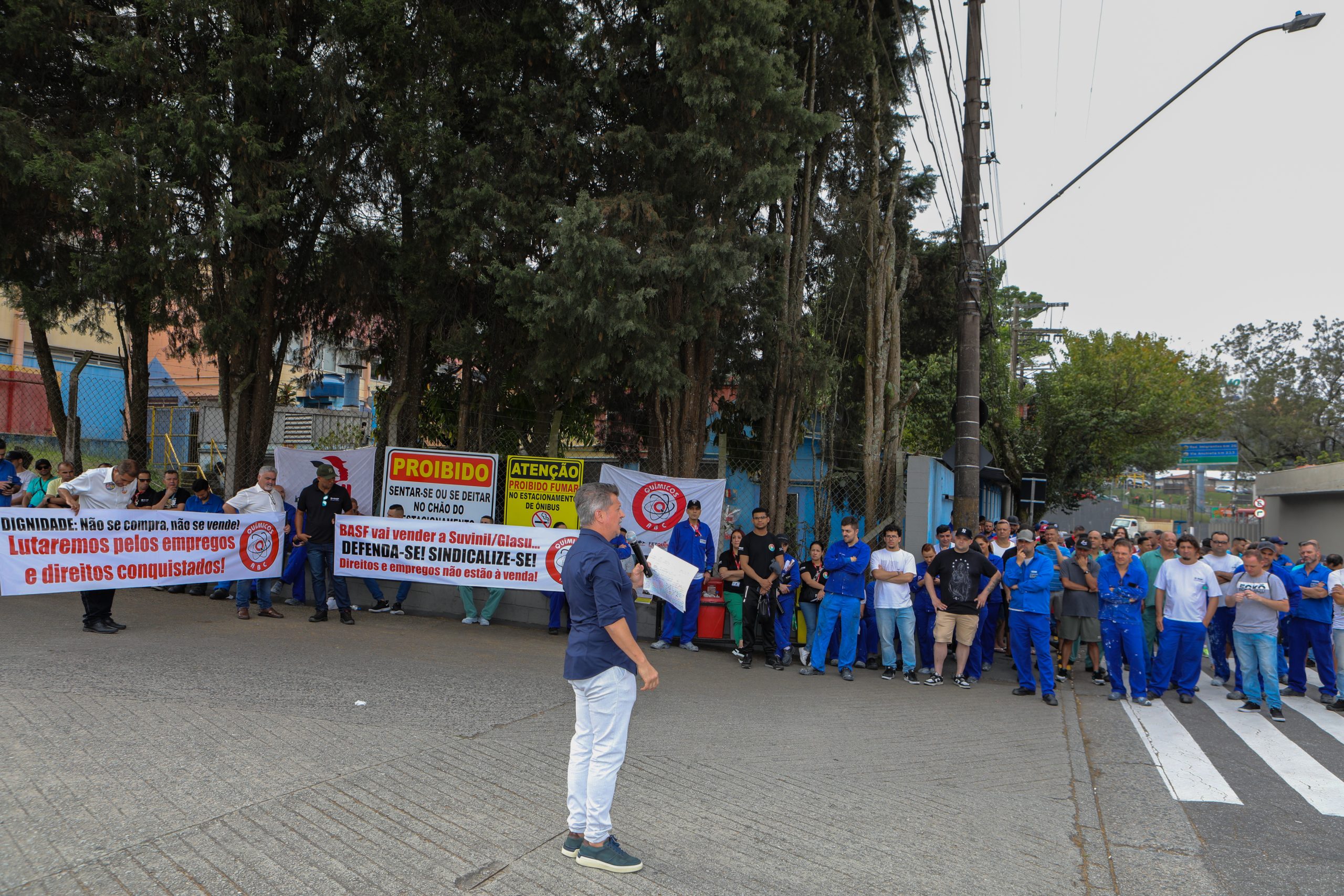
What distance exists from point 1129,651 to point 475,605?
7.74m

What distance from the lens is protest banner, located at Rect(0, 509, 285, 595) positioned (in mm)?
9172

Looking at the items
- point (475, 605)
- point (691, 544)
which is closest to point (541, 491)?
point (475, 605)

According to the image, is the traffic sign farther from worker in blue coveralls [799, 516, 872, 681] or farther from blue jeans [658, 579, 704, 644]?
blue jeans [658, 579, 704, 644]

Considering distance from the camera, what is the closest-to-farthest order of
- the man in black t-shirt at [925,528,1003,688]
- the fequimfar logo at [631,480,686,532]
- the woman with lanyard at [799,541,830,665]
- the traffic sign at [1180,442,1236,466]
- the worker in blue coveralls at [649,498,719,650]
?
the man in black t-shirt at [925,528,1003,688], the woman with lanyard at [799,541,830,665], the worker in blue coveralls at [649,498,719,650], the fequimfar logo at [631,480,686,532], the traffic sign at [1180,442,1236,466]

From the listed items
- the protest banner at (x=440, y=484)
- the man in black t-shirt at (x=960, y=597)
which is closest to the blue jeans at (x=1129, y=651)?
the man in black t-shirt at (x=960, y=597)

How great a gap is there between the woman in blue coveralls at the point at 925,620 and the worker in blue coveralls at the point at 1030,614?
1.09m

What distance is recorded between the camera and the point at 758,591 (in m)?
10.5

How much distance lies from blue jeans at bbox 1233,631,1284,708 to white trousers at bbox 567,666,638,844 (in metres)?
7.85

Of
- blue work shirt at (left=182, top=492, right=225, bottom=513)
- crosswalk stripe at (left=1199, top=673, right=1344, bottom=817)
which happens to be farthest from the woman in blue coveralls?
blue work shirt at (left=182, top=492, right=225, bottom=513)

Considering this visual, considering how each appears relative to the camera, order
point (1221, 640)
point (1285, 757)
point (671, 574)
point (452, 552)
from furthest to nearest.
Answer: point (452, 552)
point (1221, 640)
point (1285, 757)
point (671, 574)

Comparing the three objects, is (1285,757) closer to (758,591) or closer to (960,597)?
(960,597)

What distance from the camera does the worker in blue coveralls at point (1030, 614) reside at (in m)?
9.23

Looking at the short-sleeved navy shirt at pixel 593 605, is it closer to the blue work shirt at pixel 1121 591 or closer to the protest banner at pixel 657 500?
the blue work shirt at pixel 1121 591

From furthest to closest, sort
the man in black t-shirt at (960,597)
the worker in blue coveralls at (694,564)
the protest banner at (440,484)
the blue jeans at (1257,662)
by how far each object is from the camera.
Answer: the protest banner at (440,484) → the worker in blue coveralls at (694,564) → the man in black t-shirt at (960,597) → the blue jeans at (1257,662)
